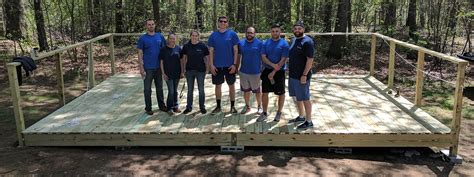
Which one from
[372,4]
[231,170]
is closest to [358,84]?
[231,170]

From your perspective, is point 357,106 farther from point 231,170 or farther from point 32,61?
point 32,61

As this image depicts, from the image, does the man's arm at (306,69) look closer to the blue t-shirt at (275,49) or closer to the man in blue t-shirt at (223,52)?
the blue t-shirt at (275,49)

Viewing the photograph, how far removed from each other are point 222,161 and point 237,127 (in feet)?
2.42

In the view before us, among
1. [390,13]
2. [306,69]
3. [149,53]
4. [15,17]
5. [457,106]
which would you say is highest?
[15,17]

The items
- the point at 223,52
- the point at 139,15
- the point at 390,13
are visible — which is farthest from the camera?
the point at 139,15

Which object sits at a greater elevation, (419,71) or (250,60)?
(250,60)

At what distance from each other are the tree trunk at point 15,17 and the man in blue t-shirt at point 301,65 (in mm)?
10039

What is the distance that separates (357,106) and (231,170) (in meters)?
3.04

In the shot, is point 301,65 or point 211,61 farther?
point 211,61

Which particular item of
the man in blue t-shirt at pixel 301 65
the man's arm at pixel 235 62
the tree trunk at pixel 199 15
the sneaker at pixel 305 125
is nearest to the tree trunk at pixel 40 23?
the tree trunk at pixel 199 15

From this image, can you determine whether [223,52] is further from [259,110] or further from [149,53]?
[259,110]

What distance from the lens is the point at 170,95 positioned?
718cm

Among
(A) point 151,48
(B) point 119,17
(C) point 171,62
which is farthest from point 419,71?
(B) point 119,17

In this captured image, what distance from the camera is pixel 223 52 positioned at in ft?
22.0
